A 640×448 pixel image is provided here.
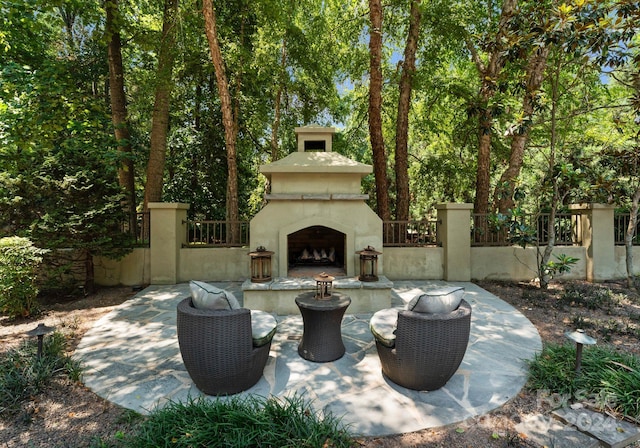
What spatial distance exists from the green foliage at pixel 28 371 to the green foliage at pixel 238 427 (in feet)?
4.47

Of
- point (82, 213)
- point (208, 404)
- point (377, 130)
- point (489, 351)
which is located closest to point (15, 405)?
point (208, 404)

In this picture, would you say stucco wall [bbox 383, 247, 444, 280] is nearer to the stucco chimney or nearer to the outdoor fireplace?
the outdoor fireplace

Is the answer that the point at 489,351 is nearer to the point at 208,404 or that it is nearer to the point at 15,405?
the point at 208,404

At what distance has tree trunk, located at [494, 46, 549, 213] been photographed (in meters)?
6.38

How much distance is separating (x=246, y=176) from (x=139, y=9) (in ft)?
22.0

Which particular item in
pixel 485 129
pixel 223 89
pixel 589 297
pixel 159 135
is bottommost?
pixel 589 297

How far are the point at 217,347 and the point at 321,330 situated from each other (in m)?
1.36

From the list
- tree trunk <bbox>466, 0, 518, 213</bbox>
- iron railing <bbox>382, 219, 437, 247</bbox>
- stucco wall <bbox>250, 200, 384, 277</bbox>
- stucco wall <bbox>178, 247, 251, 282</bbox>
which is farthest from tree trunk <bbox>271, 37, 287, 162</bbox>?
stucco wall <bbox>250, 200, 384, 277</bbox>

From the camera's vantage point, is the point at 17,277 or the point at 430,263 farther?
the point at 430,263

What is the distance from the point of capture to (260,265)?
234 inches

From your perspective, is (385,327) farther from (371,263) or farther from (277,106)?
(277,106)

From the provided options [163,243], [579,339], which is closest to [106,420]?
[579,339]

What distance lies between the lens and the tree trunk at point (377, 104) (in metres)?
8.02

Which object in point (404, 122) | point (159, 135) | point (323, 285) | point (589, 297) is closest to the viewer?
point (323, 285)
